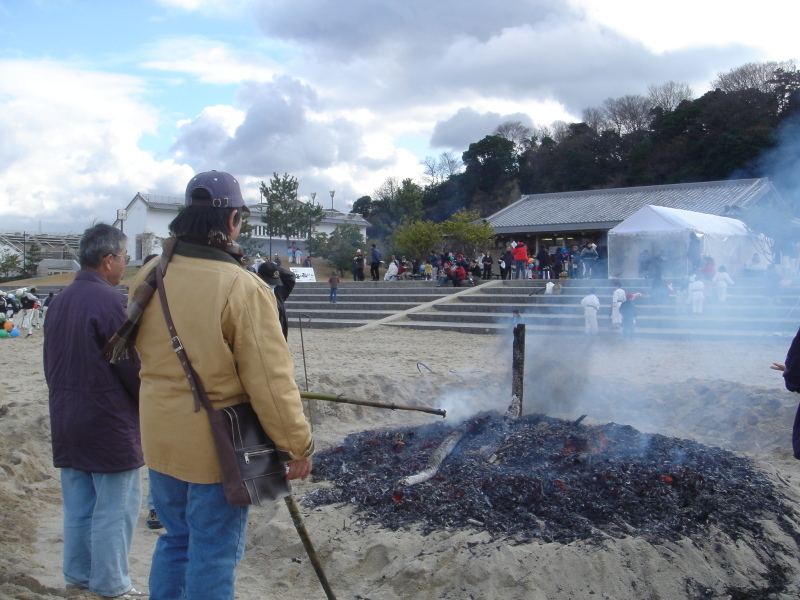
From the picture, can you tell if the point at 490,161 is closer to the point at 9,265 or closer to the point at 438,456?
the point at 9,265

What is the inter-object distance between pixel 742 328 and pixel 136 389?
1254cm

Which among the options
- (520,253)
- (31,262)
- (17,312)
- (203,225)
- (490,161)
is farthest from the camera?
(490,161)

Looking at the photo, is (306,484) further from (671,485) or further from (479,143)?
(479,143)

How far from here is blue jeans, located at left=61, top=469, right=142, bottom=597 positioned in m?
2.81

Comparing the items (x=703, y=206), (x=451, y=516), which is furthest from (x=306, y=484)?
(x=703, y=206)

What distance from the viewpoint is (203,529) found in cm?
201

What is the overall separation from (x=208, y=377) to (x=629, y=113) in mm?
48442

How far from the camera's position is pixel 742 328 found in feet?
40.6

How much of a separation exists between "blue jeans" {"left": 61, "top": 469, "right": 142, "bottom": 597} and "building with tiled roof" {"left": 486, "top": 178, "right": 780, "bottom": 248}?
25930 mm

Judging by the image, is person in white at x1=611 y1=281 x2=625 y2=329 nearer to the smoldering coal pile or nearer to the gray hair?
the smoldering coal pile

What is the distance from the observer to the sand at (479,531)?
3.10 meters

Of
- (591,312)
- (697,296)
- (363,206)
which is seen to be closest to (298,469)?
(591,312)

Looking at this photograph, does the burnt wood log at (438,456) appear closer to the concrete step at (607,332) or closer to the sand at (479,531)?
the sand at (479,531)

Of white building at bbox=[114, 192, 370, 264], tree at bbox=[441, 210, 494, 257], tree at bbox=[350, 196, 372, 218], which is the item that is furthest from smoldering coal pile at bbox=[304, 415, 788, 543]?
tree at bbox=[350, 196, 372, 218]
